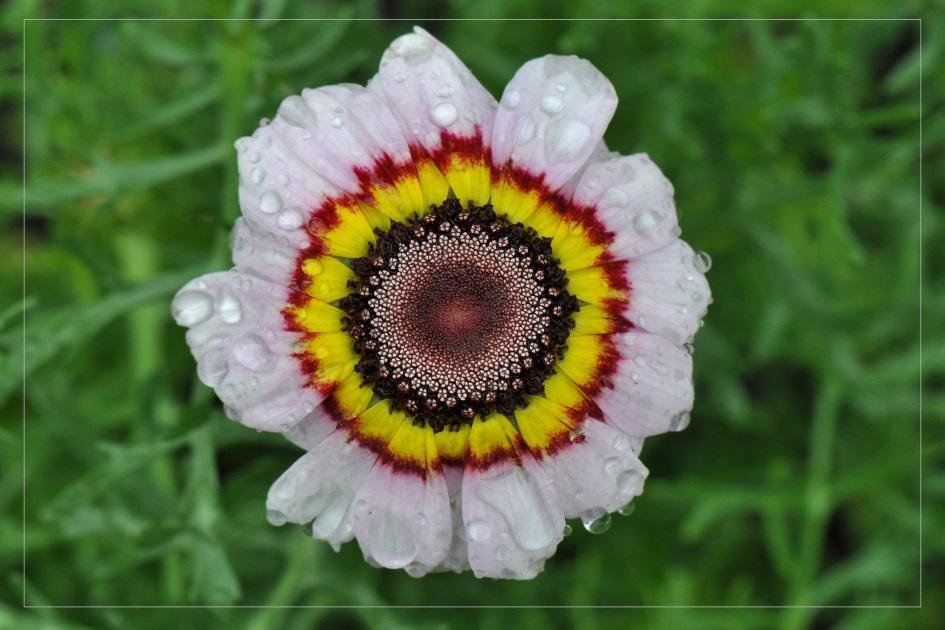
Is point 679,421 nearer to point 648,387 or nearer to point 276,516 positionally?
point 648,387

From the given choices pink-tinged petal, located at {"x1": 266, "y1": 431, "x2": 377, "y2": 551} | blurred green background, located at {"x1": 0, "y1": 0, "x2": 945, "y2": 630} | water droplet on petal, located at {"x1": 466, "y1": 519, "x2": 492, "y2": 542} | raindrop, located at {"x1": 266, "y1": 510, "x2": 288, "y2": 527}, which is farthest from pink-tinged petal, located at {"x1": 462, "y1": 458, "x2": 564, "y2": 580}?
blurred green background, located at {"x1": 0, "y1": 0, "x2": 945, "y2": 630}

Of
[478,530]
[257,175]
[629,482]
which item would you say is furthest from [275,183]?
[629,482]

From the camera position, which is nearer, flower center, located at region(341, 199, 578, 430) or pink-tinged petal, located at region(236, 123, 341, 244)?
pink-tinged petal, located at region(236, 123, 341, 244)

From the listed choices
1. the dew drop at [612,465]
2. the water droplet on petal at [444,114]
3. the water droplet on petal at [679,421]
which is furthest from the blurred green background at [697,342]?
the water droplet on petal at [679,421]

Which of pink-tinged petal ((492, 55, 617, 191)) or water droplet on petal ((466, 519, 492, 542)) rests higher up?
pink-tinged petal ((492, 55, 617, 191))

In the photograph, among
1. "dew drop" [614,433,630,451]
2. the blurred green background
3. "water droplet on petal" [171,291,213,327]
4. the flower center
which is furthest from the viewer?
the blurred green background

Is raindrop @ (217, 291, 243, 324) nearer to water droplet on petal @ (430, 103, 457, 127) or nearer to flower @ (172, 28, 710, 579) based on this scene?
flower @ (172, 28, 710, 579)

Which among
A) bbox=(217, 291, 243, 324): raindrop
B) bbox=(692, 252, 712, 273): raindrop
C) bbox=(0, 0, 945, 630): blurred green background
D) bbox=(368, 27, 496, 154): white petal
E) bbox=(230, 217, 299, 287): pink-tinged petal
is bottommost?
bbox=(0, 0, 945, 630): blurred green background
